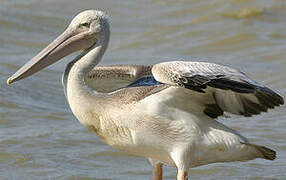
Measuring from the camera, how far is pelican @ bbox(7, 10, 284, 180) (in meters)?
7.29

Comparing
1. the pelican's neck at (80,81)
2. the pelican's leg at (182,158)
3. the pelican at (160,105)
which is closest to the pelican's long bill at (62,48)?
the pelican at (160,105)

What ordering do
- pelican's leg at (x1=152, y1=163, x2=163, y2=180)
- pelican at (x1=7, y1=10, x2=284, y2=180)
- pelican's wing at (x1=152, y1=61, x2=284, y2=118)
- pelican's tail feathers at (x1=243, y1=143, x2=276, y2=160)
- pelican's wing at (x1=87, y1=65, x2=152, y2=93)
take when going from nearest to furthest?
pelican's wing at (x1=152, y1=61, x2=284, y2=118), pelican at (x1=7, y1=10, x2=284, y2=180), pelican's tail feathers at (x1=243, y1=143, x2=276, y2=160), pelican's leg at (x1=152, y1=163, x2=163, y2=180), pelican's wing at (x1=87, y1=65, x2=152, y2=93)

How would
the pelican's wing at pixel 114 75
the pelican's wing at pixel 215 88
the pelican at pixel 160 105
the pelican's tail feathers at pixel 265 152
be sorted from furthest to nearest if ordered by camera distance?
the pelican's wing at pixel 114 75
the pelican's tail feathers at pixel 265 152
the pelican at pixel 160 105
the pelican's wing at pixel 215 88

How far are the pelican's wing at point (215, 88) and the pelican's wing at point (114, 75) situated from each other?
827 millimetres

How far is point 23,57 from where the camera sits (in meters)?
13.3

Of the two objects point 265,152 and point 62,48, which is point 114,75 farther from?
point 265,152

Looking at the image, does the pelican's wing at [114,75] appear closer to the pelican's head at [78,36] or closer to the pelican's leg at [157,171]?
the pelican's head at [78,36]

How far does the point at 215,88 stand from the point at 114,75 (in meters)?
1.26

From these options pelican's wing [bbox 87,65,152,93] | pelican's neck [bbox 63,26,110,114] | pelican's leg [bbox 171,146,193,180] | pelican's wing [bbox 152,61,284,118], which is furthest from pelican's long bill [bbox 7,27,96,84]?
pelican's leg [bbox 171,146,193,180]

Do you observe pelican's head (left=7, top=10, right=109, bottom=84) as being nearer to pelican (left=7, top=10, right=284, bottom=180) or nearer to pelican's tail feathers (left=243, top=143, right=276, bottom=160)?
pelican (left=7, top=10, right=284, bottom=180)

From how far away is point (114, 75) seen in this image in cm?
823

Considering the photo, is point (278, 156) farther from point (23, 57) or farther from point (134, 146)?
point (23, 57)

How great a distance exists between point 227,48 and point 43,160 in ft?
19.1

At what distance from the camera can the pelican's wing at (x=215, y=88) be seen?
23.0ft
